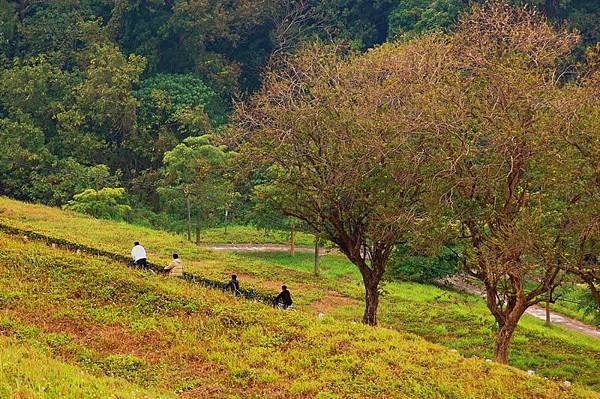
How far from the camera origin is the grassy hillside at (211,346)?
13156mm

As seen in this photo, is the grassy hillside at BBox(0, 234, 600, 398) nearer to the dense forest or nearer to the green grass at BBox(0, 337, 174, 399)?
the green grass at BBox(0, 337, 174, 399)

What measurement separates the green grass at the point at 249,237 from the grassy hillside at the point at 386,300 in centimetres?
752

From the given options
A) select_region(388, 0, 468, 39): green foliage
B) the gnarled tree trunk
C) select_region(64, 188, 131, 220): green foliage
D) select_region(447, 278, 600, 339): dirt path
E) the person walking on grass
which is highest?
select_region(388, 0, 468, 39): green foliage

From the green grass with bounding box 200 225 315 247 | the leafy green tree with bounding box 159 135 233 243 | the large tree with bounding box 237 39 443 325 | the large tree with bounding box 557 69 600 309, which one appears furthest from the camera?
the green grass with bounding box 200 225 315 247

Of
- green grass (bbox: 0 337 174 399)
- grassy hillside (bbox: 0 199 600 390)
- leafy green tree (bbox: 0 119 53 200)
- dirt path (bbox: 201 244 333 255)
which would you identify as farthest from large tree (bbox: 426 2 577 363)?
leafy green tree (bbox: 0 119 53 200)

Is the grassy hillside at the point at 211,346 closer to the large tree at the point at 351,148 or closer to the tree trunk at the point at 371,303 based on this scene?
the large tree at the point at 351,148

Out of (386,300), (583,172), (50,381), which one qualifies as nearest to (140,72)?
(386,300)

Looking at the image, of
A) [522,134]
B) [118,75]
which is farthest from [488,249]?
[118,75]

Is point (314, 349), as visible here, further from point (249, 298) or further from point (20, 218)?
point (20, 218)

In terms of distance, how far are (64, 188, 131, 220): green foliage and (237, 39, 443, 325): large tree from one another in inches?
685

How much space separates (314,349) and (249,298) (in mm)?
4659

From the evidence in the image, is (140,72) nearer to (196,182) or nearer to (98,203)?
(98,203)

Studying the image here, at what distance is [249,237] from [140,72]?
1498 centimetres

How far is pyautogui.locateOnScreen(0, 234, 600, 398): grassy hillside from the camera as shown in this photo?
518 inches
